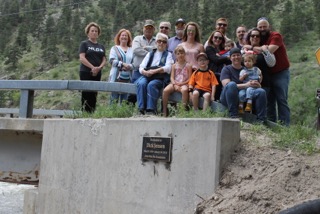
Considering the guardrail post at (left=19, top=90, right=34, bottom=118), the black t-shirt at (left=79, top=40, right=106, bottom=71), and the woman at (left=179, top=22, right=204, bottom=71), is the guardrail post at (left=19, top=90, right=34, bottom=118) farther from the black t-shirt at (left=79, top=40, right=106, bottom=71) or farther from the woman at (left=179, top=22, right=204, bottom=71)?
the woman at (left=179, top=22, right=204, bottom=71)


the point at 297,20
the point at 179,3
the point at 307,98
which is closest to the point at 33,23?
the point at 179,3

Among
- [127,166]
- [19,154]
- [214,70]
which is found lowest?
[19,154]

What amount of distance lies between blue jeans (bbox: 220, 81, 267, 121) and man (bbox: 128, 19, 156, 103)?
181 cm

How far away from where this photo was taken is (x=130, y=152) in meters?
5.93

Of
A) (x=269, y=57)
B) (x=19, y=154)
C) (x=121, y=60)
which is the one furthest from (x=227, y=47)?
(x=19, y=154)

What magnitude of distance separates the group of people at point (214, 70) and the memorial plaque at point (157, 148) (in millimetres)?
1089

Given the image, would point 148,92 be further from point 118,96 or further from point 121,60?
point 121,60

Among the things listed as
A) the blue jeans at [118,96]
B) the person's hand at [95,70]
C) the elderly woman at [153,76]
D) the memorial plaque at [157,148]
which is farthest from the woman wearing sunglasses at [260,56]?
the person's hand at [95,70]

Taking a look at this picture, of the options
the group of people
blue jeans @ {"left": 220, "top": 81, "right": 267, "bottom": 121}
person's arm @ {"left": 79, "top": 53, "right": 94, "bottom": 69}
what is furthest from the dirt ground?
person's arm @ {"left": 79, "top": 53, "right": 94, "bottom": 69}

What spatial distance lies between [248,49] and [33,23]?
51.4 m

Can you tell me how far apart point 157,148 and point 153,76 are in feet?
6.27

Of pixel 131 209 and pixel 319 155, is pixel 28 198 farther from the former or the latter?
pixel 319 155

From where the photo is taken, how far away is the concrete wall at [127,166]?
5.02 meters

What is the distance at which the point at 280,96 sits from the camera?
24.4ft
